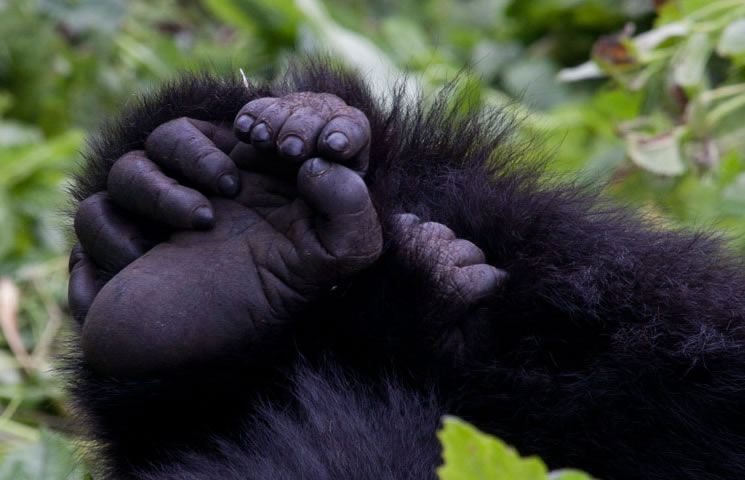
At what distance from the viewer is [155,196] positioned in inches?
40.6

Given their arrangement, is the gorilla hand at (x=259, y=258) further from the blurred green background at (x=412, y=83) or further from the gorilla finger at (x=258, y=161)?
the blurred green background at (x=412, y=83)

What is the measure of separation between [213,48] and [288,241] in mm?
2484

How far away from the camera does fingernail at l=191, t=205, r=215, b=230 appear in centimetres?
101

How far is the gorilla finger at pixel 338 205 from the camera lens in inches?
37.5

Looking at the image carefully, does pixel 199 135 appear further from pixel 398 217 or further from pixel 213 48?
pixel 213 48

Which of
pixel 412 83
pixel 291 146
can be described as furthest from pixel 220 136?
pixel 412 83

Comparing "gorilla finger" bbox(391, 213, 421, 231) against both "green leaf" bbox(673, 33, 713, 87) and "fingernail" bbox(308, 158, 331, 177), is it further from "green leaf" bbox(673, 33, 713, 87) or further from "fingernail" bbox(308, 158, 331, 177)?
"green leaf" bbox(673, 33, 713, 87)

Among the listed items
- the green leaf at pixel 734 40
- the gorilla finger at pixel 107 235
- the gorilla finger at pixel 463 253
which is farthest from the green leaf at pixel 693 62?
the gorilla finger at pixel 107 235

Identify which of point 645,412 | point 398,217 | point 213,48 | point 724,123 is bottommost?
point 213,48

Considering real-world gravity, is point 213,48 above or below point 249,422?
below

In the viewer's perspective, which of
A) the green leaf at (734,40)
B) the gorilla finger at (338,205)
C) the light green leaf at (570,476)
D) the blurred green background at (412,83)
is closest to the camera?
the light green leaf at (570,476)

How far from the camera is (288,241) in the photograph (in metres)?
0.99

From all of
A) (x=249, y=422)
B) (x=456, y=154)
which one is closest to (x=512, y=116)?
(x=456, y=154)

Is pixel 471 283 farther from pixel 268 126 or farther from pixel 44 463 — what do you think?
pixel 44 463
